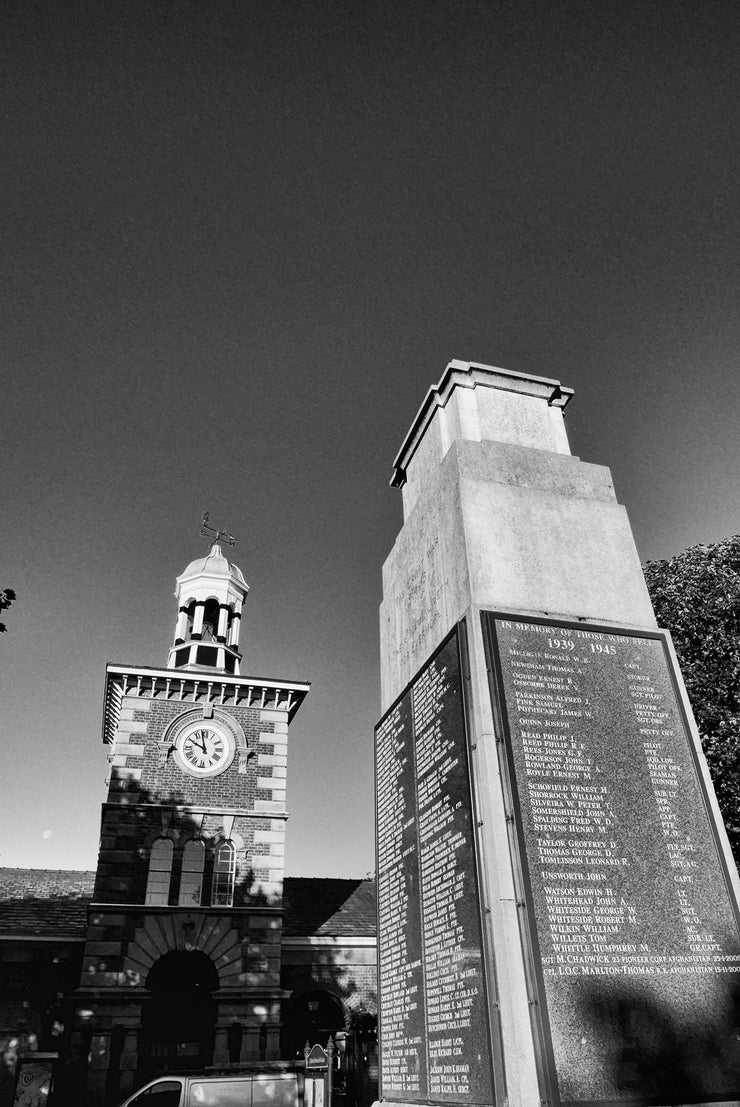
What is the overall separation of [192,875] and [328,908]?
264 inches

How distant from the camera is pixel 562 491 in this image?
737cm

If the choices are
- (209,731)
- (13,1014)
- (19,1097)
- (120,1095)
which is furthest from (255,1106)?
(209,731)

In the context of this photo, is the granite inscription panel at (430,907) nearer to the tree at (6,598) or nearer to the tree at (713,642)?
the tree at (6,598)

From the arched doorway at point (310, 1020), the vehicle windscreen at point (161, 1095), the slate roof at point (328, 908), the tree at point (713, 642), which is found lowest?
the vehicle windscreen at point (161, 1095)

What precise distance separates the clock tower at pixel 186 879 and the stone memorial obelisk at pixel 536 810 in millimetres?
17879

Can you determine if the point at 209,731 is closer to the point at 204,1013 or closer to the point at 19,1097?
the point at 204,1013

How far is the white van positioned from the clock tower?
5132 millimetres

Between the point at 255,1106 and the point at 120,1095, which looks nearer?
the point at 255,1106

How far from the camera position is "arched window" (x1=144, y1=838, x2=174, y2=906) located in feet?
78.0

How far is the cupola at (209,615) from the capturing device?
3034 cm

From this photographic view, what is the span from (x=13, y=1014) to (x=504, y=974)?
77.6 feet

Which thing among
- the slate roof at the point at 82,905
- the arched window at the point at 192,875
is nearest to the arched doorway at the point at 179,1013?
the arched window at the point at 192,875

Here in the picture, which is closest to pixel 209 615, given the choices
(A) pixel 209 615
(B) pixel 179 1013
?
(A) pixel 209 615

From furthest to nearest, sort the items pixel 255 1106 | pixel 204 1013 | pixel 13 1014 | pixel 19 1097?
1. pixel 204 1013
2. pixel 13 1014
3. pixel 19 1097
4. pixel 255 1106
